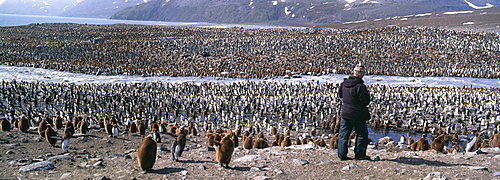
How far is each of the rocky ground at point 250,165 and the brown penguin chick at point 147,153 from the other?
0.51 ft

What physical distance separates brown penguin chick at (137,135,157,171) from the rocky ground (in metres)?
0.16

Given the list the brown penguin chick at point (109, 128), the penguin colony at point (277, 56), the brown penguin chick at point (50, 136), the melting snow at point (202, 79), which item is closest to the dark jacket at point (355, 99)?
the brown penguin chick at point (50, 136)

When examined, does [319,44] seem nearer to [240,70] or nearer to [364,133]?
[240,70]

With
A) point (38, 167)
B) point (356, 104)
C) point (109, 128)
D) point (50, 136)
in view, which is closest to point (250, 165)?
Result: point (356, 104)

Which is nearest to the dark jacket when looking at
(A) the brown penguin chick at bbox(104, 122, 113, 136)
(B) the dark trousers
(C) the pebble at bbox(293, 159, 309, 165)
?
(B) the dark trousers

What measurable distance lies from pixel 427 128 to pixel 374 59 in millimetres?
21721

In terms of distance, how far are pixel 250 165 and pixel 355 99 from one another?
2084mm

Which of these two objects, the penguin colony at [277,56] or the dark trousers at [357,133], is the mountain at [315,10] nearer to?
the penguin colony at [277,56]

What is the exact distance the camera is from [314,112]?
609 inches

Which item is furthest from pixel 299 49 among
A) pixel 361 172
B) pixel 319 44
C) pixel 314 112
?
pixel 361 172

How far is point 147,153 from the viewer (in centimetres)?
525

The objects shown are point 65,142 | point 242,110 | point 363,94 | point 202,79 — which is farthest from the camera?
point 202,79

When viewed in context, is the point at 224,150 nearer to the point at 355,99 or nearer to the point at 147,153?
the point at 147,153

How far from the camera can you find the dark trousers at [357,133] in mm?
5793
